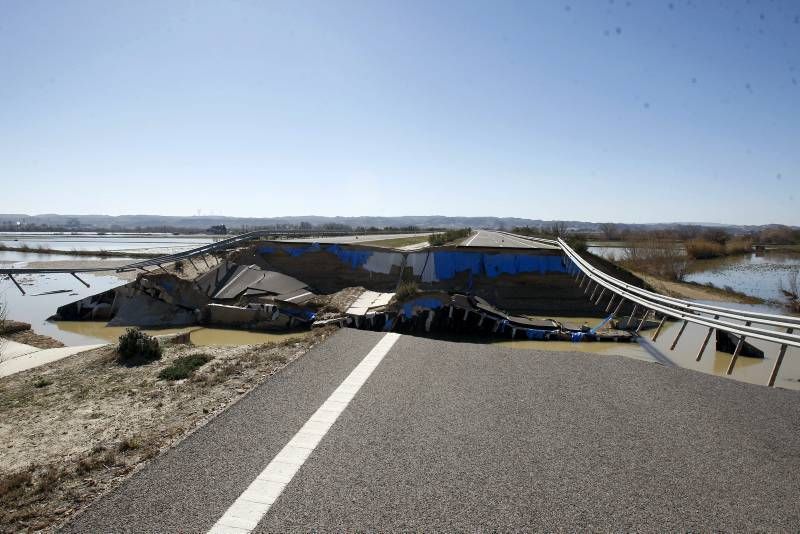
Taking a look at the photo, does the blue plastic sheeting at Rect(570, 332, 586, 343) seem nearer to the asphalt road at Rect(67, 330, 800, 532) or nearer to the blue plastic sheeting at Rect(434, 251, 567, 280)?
the asphalt road at Rect(67, 330, 800, 532)

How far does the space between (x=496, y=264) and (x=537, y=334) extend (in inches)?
365

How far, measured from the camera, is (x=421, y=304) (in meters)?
17.3

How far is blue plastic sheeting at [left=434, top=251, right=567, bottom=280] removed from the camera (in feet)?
80.0

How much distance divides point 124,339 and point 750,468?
35.1 ft

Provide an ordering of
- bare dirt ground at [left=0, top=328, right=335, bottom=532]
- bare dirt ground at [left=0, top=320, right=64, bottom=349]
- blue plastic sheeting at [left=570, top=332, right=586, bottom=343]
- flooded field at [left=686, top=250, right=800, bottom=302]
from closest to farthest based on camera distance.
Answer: bare dirt ground at [left=0, top=328, right=335, bottom=532], blue plastic sheeting at [left=570, top=332, right=586, bottom=343], bare dirt ground at [left=0, top=320, right=64, bottom=349], flooded field at [left=686, top=250, right=800, bottom=302]

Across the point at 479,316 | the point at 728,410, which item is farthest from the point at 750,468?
the point at 479,316

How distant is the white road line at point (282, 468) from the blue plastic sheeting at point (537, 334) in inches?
378

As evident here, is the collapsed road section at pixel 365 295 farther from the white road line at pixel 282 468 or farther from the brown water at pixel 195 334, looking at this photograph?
the white road line at pixel 282 468

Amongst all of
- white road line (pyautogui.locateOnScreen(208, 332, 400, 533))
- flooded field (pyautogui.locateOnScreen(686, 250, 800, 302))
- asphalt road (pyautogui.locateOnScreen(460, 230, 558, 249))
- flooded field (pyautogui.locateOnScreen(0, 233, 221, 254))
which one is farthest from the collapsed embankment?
flooded field (pyautogui.locateOnScreen(0, 233, 221, 254))

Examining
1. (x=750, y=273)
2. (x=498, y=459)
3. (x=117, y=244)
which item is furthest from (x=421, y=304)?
(x=117, y=244)

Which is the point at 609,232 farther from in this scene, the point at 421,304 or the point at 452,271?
the point at 421,304

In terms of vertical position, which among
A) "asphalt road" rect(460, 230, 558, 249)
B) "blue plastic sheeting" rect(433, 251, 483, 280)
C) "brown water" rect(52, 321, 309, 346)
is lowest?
"brown water" rect(52, 321, 309, 346)

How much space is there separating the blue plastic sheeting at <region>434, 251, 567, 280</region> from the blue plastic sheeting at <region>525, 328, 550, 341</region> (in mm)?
8741

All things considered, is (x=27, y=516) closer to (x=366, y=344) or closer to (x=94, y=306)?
(x=366, y=344)
